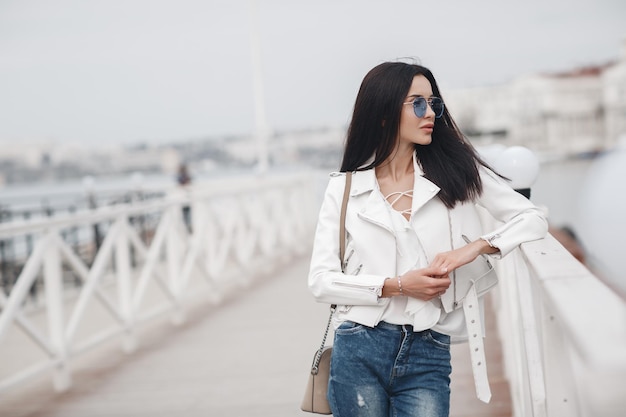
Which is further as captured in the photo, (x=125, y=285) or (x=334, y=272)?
(x=125, y=285)

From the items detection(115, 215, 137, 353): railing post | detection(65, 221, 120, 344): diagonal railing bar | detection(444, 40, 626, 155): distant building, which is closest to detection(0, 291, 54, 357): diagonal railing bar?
detection(65, 221, 120, 344): diagonal railing bar

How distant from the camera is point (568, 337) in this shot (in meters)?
1.17

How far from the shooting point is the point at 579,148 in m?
54.8

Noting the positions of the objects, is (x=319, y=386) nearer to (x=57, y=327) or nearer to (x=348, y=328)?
(x=348, y=328)

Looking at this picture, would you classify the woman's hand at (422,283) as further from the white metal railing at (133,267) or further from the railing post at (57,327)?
the railing post at (57,327)

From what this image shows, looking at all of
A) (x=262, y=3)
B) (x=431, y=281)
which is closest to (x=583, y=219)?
(x=431, y=281)

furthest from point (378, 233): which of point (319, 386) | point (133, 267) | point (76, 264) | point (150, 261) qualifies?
point (133, 267)

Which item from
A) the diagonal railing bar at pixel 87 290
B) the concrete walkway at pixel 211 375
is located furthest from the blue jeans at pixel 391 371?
the diagonal railing bar at pixel 87 290

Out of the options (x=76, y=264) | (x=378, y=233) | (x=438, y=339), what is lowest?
(x=76, y=264)

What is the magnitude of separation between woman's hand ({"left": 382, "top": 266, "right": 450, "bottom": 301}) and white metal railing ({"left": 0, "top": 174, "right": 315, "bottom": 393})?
311 cm

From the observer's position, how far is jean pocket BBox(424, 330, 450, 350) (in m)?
1.93

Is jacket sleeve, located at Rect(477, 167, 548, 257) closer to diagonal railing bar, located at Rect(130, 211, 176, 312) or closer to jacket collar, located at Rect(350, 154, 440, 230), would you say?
jacket collar, located at Rect(350, 154, 440, 230)

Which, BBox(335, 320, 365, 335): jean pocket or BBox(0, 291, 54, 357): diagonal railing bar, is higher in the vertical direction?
BBox(335, 320, 365, 335): jean pocket

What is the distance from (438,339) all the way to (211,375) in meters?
3.23
